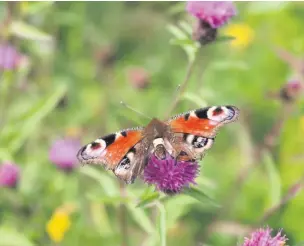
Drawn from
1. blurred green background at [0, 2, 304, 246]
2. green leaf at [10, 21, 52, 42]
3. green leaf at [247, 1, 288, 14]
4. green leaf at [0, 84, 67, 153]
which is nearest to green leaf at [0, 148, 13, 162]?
blurred green background at [0, 2, 304, 246]

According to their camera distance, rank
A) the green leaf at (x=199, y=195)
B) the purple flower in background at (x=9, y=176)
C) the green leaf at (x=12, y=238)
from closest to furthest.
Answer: the green leaf at (x=199, y=195) → the green leaf at (x=12, y=238) → the purple flower in background at (x=9, y=176)

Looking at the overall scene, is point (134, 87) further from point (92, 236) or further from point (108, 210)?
point (92, 236)

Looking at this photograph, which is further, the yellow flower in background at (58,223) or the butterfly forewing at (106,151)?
the yellow flower in background at (58,223)

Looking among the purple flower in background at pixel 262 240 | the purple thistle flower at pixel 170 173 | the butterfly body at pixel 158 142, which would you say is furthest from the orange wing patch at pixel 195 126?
the purple flower in background at pixel 262 240

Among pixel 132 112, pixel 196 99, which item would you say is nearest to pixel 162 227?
pixel 132 112

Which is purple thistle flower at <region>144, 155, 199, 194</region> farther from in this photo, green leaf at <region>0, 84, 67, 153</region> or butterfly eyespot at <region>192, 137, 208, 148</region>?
green leaf at <region>0, 84, 67, 153</region>

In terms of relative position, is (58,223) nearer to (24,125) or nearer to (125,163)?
(24,125)

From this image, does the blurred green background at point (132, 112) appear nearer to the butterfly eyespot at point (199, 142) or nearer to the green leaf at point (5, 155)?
the green leaf at point (5, 155)
